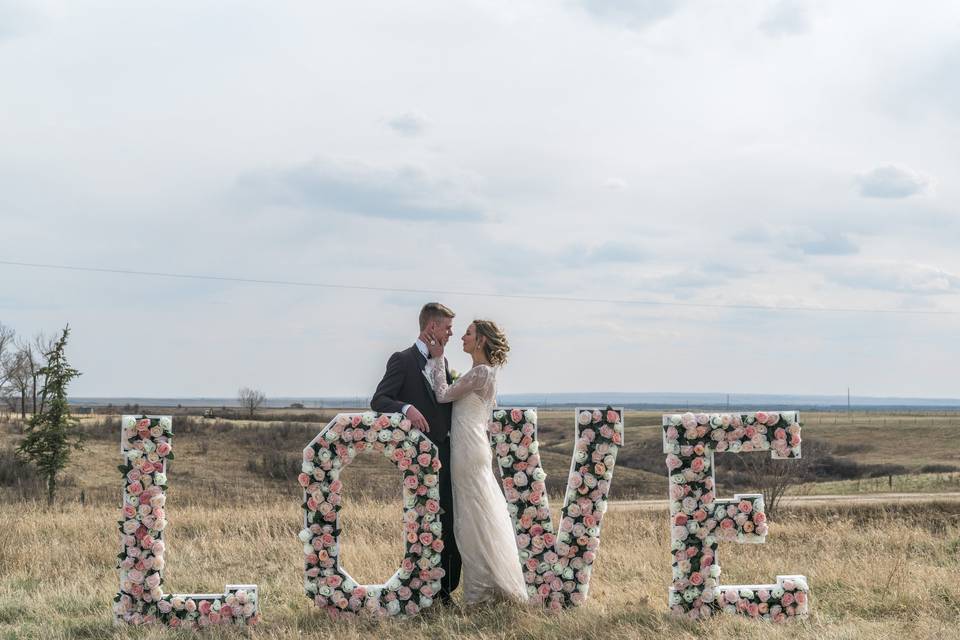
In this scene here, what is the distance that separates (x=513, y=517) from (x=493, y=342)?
5.49 ft

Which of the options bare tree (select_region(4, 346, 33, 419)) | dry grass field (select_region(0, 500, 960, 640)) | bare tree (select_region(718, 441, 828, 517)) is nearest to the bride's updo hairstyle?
dry grass field (select_region(0, 500, 960, 640))

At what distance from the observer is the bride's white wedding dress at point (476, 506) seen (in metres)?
8.48

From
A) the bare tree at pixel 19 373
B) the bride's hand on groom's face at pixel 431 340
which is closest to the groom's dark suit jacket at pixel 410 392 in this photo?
the bride's hand on groom's face at pixel 431 340

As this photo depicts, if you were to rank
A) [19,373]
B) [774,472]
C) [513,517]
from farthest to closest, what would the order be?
[19,373]
[774,472]
[513,517]

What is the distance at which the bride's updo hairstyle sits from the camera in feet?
27.9

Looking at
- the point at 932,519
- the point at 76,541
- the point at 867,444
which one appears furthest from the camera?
the point at 867,444

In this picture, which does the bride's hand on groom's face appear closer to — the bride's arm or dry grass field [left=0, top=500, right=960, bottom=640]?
the bride's arm

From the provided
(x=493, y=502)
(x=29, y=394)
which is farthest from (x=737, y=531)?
(x=29, y=394)

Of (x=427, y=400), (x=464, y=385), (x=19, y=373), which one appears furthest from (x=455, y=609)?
(x=19, y=373)

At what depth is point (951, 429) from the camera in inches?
3263

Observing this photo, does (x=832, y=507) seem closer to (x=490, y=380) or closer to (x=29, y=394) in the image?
(x=490, y=380)

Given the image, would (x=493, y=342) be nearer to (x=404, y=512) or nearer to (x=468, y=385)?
(x=468, y=385)

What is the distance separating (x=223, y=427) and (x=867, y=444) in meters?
51.9

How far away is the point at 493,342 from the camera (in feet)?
28.0
